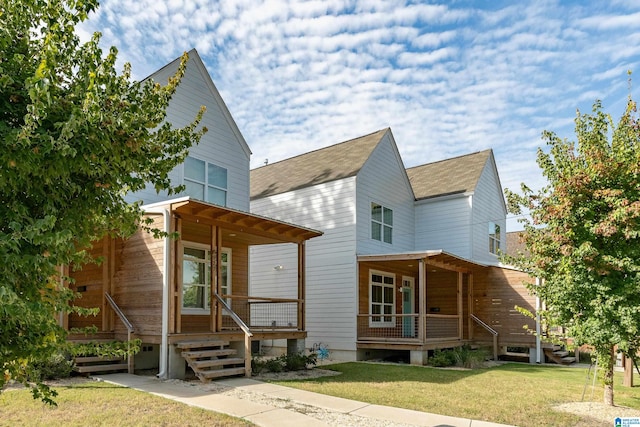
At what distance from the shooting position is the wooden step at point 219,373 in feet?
35.4

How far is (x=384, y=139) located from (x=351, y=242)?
15.2 ft

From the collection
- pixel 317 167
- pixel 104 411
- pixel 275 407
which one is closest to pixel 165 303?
pixel 104 411

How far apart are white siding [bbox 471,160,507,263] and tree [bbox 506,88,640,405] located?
1181 centimetres

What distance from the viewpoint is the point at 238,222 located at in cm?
1284

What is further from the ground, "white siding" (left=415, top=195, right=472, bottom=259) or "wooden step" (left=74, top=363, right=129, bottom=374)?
"white siding" (left=415, top=195, right=472, bottom=259)

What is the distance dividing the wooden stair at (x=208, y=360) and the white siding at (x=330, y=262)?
599 cm

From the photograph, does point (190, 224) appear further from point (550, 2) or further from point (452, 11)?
point (550, 2)

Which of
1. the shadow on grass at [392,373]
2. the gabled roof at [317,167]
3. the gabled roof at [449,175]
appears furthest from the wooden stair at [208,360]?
the gabled roof at [449,175]

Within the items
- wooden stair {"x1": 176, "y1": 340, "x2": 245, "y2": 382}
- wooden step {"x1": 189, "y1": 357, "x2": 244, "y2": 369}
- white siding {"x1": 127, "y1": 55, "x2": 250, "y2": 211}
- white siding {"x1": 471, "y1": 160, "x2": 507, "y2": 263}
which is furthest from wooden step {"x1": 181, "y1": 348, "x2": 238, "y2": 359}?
white siding {"x1": 471, "y1": 160, "x2": 507, "y2": 263}

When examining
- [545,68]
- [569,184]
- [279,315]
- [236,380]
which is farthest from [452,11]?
[279,315]

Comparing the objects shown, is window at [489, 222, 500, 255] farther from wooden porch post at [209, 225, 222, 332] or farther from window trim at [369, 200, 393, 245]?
wooden porch post at [209, 225, 222, 332]

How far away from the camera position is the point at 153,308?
38.8 ft

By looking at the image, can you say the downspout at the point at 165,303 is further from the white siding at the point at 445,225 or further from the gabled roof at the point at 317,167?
the white siding at the point at 445,225

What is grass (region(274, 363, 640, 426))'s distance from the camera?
8.70m
